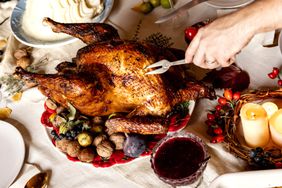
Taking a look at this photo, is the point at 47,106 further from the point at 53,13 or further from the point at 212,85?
the point at 212,85

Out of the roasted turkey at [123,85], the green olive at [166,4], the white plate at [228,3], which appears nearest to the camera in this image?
the roasted turkey at [123,85]

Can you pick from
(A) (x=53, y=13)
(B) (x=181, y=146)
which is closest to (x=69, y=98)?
(B) (x=181, y=146)

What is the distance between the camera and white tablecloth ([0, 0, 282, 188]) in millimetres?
1109

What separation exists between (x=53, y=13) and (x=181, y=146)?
755mm

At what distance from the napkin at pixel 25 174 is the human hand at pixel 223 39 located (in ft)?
1.96

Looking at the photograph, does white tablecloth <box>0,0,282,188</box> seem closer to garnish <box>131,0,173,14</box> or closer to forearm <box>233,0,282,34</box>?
garnish <box>131,0,173,14</box>

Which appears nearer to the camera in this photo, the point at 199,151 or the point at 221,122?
the point at 199,151

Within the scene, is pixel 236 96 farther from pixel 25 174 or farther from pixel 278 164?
pixel 25 174

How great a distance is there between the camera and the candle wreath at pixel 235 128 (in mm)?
980

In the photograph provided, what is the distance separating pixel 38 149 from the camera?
1.25 meters

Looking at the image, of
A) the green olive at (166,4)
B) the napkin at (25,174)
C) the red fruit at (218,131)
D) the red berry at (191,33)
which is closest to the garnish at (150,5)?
the green olive at (166,4)

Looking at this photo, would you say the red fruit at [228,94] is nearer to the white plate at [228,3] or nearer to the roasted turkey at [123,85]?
the roasted turkey at [123,85]

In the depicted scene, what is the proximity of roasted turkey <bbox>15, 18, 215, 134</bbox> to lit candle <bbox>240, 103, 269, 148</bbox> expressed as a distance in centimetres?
15

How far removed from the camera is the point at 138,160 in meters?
1.14
